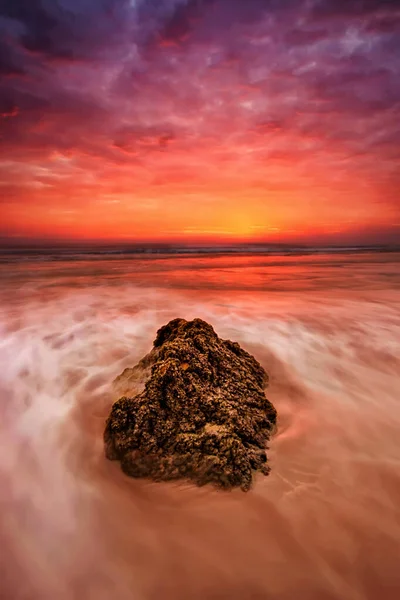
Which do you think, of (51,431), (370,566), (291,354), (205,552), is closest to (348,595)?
(370,566)

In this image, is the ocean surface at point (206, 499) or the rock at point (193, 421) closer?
the ocean surface at point (206, 499)

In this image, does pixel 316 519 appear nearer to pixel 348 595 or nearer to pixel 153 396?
pixel 348 595

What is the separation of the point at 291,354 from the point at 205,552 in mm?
3096

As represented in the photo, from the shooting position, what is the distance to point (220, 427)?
8.25 ft

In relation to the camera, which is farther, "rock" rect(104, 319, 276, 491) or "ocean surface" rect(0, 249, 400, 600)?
"rock" rect(104, 319, 276, 491)

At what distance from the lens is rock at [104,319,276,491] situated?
2.35 meters

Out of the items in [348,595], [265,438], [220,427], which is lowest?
[348,595]

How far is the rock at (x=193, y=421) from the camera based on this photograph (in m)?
2.35

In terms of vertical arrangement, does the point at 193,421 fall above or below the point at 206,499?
above

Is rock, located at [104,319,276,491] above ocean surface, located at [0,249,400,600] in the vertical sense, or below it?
above

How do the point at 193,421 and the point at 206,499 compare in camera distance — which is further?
the point at 193,421

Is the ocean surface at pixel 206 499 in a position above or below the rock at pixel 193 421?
below

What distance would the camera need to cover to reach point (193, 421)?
2.58 meters

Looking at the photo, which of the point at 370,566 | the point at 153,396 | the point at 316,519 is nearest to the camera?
the point at 370,566
